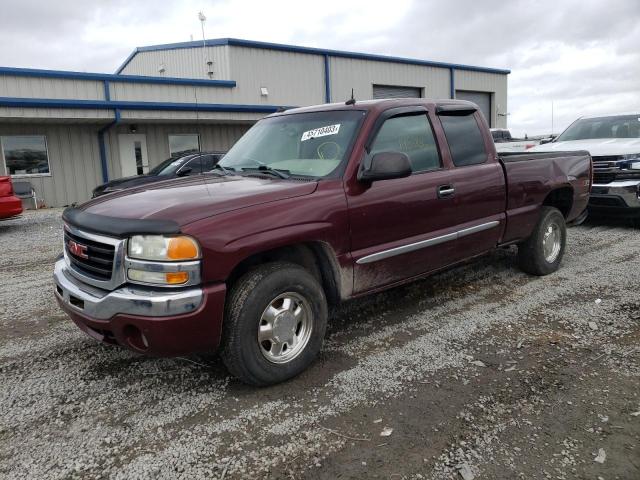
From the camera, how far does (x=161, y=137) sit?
18.8 metres

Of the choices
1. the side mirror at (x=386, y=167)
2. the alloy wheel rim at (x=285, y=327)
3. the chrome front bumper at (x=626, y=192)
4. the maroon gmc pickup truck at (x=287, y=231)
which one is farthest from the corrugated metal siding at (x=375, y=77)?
the alloy wheel rim at (x=285, y=327)

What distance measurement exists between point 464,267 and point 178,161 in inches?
343

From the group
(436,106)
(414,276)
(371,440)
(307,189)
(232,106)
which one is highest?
(232,106)

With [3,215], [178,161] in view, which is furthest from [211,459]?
[178,161]

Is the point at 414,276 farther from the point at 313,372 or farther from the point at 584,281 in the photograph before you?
the point at 584,281

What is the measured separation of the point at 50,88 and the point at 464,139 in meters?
14.9

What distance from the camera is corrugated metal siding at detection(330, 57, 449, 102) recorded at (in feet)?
77.6

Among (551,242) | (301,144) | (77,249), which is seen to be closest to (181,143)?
(551,242)

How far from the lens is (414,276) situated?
4359 mm

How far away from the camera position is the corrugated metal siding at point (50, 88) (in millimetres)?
14977

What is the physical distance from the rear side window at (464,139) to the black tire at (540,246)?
1290mm

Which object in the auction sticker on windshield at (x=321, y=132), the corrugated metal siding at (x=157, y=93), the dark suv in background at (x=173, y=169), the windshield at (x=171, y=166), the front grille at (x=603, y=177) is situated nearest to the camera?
the auction sticker on windshield at (x=321, y=132)

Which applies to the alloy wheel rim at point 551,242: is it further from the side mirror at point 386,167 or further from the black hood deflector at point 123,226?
the black hood deflector at point 123,226

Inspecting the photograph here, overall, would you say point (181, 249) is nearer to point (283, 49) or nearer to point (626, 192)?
point (626, 192)
